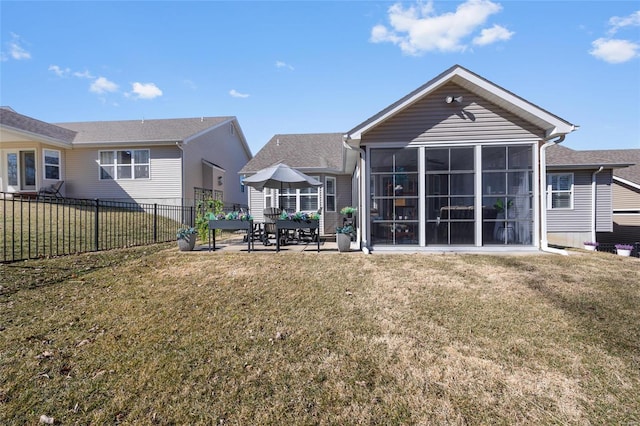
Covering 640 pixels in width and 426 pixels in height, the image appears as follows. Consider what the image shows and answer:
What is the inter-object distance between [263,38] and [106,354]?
10666 mm

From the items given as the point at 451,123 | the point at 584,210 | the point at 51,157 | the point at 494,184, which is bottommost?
the point at 584,210

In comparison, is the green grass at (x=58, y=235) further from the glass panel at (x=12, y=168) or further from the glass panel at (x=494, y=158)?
the glass panel at (x=494, y=158)

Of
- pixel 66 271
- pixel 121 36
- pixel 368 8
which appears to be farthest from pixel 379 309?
pixel 121 36

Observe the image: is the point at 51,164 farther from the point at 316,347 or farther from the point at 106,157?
the point at 316,347

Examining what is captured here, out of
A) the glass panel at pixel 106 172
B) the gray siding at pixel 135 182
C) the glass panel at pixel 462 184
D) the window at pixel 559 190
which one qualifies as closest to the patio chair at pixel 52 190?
the gray siding at pixel 135 182

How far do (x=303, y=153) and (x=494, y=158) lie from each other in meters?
9.23

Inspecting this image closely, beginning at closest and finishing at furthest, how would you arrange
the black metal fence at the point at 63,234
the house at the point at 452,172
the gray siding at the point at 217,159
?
1. the black metal fence at the point at 63,234
2. the house at the point at 452,172
3. the gray siding at the point at 217,159

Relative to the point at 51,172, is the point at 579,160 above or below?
above

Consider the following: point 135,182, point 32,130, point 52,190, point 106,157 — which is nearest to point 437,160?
point 135,182

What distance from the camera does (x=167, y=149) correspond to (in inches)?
645

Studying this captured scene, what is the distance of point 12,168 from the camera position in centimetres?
1630

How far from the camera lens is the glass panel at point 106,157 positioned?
→ 16578 mm

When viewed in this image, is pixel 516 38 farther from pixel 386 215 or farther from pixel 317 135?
pixel 317 135

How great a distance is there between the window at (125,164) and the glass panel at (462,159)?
15400mm
